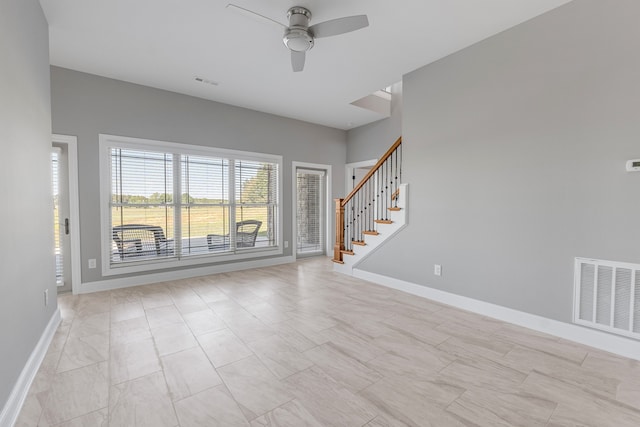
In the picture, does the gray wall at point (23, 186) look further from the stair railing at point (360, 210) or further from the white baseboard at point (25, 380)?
the stair railing at point (360, 210)

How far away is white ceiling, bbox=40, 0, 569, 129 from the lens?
2.46 meters

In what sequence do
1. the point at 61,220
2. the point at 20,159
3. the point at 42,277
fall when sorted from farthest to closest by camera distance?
the point at 61,220 < the point at 42,277 < the point at 20,159

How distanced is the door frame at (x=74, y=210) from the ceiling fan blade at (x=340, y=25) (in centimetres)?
350

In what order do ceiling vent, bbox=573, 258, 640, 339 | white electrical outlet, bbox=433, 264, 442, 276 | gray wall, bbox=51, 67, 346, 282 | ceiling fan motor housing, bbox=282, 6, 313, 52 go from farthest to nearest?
Answer: gray wall, bbox=51, 67, 346, 282, white electrical outlet, bbox=433, 264, 442, 276, ceiling fan motor housing, bbox=282, 6, 313, 52, ceiling vent, bbox=573, 258, 640, 339

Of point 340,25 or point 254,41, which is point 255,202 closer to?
point 254,41

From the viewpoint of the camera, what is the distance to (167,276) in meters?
4.29

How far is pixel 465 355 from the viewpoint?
7.13 feet

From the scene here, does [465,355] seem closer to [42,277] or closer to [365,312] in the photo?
[365,312]

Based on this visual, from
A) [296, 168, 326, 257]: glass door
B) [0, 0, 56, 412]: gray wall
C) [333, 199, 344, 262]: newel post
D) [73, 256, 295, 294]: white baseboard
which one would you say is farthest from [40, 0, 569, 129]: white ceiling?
[73, 256, 295, 294]: white baseboard

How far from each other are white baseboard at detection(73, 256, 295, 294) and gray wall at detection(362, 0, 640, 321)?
2914 millimetres

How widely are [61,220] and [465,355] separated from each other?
16.2 ft

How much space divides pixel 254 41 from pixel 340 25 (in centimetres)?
114

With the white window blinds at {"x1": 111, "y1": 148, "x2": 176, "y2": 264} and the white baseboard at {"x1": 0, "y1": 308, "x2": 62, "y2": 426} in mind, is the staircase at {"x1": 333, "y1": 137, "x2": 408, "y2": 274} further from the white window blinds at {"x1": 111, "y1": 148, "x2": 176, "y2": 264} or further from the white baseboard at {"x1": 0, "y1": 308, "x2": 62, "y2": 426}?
the white baseboard at {"x1": 0, "y1": 308, "x2": 62, "y2": 426}

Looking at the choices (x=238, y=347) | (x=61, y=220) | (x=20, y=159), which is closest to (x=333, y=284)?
(x=238, y=347)
